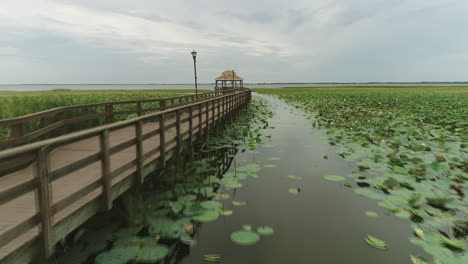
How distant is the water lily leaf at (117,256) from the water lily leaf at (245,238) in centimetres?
136

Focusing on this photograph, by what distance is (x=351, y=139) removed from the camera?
34.0ft

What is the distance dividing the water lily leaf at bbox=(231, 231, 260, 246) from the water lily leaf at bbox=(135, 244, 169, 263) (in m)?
0.97

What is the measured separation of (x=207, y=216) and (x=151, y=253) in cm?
125

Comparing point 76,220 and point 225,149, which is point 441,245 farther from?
point 225,149

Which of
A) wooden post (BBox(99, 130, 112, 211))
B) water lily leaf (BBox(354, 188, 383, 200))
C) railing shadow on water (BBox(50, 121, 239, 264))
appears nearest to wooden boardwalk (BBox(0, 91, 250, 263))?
wooden post (BBox(99, 130, 112, 211))

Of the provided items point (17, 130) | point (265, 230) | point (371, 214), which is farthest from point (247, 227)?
point (17, 130)

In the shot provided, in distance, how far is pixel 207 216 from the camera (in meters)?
4.50

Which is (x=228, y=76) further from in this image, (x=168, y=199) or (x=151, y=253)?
(x=151, y=253)

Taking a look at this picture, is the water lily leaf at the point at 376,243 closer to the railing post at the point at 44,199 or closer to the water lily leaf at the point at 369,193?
the water lily leaf at the point at 369,193

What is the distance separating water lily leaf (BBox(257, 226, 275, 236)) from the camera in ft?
13.3

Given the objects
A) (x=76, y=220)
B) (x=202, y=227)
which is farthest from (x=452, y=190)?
(x=76, y=220)

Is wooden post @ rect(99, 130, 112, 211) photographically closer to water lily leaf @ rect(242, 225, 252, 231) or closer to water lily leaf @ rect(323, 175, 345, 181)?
water lily leaf @ rect(242, 225, 252, 231)

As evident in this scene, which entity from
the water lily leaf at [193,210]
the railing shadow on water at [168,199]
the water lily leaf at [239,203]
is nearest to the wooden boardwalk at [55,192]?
the railing shadow on water at [168,199]

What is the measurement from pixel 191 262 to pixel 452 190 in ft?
16.7
